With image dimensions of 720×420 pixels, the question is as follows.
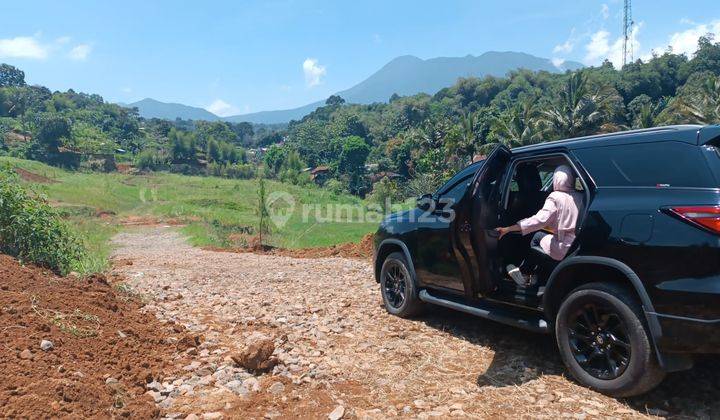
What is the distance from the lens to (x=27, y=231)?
793 centimetres

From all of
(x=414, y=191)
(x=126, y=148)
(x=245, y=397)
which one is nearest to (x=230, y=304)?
(x=245, y=397)

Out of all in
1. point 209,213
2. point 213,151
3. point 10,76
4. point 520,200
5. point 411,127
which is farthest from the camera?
point 10,76

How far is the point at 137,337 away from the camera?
5.08m

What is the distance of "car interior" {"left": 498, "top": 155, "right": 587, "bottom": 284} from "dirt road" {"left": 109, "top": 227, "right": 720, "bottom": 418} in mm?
941

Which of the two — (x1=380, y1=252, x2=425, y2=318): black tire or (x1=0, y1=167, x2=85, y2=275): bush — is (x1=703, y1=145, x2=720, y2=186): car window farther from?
(x1=0, y1=167, x2=85, y2=275): bush

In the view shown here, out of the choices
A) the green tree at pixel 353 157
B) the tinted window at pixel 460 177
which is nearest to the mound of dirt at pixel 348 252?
the tinted window at pixel 460 177

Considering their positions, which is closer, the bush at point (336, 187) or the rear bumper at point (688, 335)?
the rear bumper at point (688, 335)

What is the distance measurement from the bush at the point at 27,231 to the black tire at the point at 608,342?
782 cm

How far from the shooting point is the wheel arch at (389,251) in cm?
559

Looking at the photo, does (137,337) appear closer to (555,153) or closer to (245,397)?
(245,397)

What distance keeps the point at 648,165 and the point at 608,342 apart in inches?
51.8

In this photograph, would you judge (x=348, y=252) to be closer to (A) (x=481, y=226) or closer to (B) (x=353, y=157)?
(A) (x=481, y=226)

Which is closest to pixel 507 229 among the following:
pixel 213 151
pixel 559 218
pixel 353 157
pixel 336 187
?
pixel 559 218

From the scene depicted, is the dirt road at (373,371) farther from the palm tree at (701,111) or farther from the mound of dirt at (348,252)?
the palm tree at (701,111)
